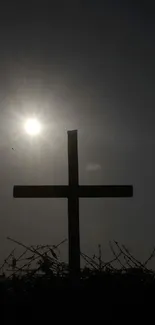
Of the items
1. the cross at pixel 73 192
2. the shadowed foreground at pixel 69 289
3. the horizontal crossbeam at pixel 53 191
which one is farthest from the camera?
the horizontal crossbeam at pixel 53 191

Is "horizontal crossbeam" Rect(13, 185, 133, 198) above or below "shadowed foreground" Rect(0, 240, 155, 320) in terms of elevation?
above

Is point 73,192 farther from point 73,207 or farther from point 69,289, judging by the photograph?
point 69,289

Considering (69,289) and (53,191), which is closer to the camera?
(69,289)

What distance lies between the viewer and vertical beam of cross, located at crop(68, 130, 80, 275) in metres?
4.82

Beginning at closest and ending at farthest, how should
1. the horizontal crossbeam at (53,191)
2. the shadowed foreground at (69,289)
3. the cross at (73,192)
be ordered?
the shadowed foreground at (69,289) < the cross at (73,192) < the horizontal crossbeam at (53,191)

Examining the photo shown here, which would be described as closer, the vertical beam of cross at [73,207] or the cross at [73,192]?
A: the vertical beam of cross at [73,207]

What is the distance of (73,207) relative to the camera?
5133mm

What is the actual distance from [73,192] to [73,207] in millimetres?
234

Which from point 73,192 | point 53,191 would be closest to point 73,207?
point 73,192

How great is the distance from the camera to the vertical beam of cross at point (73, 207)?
4816mm

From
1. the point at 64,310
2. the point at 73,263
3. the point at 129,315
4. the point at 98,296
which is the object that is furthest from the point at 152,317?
the point at 73,263

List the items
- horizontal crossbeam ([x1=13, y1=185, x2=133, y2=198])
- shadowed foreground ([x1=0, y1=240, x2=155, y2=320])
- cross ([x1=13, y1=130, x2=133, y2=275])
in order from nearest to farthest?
1. shadowed foreground ([x1=0, y1=240, x2=155, y2=320])
2. cross ([x1=13, y1=130, x2=133, y2=275])
3. horizontal crossbeam ([x1=13, y1=185, x2=133, y2=198])

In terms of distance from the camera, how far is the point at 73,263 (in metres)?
4.71

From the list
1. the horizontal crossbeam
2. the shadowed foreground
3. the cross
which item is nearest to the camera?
the shadowed foreground
